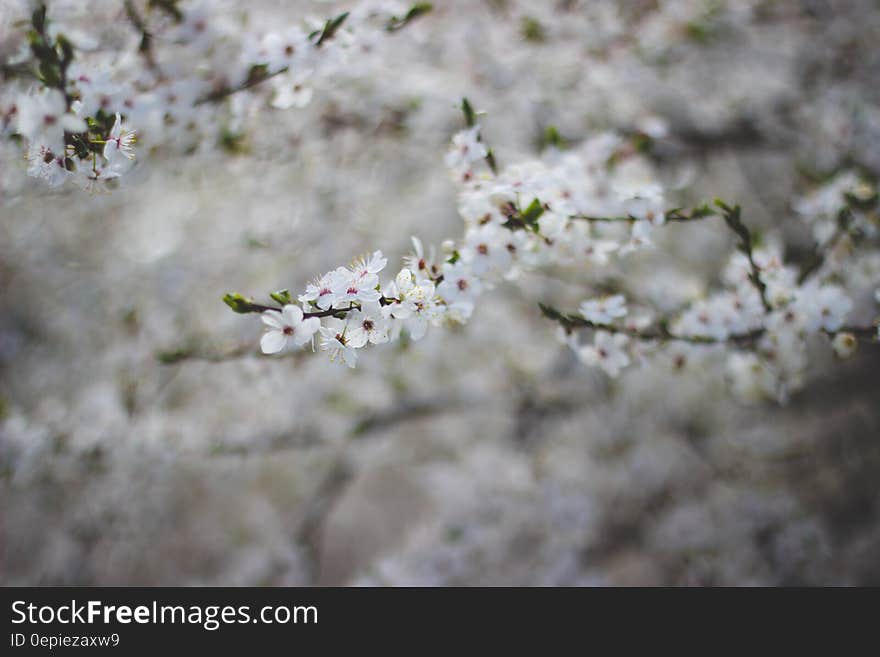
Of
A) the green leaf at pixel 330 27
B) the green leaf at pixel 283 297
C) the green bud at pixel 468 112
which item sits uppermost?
the green leaf at pixel 330 27

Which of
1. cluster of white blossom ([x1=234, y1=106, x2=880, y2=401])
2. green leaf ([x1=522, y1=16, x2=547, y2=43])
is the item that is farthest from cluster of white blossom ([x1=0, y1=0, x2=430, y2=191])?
green leaf ([x1=522, y1=16, x2=547, y2=43])

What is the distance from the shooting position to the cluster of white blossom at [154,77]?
1479 millimetres

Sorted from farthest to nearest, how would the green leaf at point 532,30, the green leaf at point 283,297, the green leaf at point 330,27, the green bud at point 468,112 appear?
the green leaf at point 532,30, the green leaf at point 330,27, the green bud at point 468,112, the green leaf at point 283,297

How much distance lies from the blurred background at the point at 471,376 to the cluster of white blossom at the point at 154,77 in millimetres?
518

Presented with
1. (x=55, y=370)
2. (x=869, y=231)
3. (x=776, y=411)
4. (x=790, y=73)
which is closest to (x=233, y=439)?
(x=55, y=370)

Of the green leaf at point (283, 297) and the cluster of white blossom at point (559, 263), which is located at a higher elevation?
the cluster of white blossom at point (559, 263)

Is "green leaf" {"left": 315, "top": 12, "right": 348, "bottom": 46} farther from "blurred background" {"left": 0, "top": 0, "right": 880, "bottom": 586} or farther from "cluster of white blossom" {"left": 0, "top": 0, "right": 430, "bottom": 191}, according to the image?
"blurred background" {"left": 0, "top": 0, "right": 880, "bottom": 586}

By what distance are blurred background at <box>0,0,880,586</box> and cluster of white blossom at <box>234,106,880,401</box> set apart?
93 cm

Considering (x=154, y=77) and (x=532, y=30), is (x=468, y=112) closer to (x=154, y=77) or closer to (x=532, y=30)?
(x=154, y=77)

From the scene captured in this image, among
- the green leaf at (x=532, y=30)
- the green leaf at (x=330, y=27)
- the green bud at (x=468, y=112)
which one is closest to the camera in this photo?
the green bud at (x=468, y=112)

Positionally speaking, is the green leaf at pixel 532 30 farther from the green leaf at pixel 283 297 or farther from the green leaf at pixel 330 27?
the green leaf at pixel 283 297

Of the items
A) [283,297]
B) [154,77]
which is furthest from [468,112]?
[154,77]

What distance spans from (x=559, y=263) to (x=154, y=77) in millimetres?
1667

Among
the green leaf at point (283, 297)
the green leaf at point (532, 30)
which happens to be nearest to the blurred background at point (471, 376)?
the green leaf at point (532, 30)
